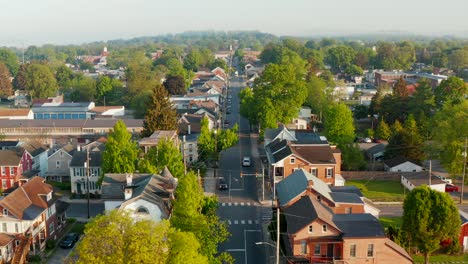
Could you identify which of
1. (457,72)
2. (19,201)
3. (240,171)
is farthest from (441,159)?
(457,72)

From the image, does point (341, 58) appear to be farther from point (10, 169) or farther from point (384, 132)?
point (10, 169)

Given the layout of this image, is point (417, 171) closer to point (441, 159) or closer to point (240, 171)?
point (441, 159)

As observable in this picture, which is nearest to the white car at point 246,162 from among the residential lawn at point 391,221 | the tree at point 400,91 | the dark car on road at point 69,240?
the residential lawn at point 391,221

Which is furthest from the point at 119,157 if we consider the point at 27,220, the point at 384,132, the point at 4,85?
the point at 4,85

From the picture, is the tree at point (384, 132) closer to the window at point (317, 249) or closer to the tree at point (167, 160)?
the tree at point (167, 160)

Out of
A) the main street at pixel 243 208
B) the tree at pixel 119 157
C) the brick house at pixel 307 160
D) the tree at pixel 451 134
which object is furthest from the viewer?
the tree at pixel 451 134

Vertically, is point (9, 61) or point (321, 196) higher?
point (9, 61)

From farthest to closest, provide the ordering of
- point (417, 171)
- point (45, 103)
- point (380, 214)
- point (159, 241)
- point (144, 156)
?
point (45, 103) → point (417, 171) → point (144, 156) → point (380, 214) → point (159, 241)
